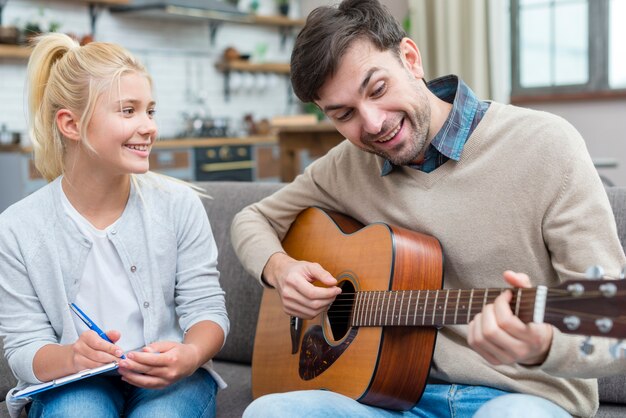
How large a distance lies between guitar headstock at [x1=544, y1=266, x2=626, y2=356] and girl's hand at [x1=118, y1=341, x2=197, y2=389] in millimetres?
723

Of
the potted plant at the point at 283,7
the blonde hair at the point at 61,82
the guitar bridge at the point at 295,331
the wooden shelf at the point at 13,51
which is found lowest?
the guitar bridge at the point at 295,331

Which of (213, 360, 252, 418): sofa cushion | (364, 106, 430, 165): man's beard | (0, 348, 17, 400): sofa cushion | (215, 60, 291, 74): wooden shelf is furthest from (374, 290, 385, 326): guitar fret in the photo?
(215, 60, 291, 74): wooden shelf

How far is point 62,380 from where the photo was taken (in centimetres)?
139

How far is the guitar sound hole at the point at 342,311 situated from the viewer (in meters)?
1.53

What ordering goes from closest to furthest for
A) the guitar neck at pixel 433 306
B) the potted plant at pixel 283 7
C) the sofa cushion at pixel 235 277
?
1. the guitar neck at pixel 433 306
2. the sofa cushion at pixel 235 277
3. the potted plant at pixel 283 7

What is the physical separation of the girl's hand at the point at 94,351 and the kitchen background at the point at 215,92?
9.64 feet

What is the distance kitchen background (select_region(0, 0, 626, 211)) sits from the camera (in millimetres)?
4621

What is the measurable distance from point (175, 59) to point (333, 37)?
4844 mm

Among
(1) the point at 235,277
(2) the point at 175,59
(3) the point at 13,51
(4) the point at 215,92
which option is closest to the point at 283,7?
(4) the point at 215,92

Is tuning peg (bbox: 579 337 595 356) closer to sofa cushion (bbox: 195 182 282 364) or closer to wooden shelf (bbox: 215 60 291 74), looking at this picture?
sofa cushion (bbox: 195 182 282 364)

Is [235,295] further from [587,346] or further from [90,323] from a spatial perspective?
[587,346]

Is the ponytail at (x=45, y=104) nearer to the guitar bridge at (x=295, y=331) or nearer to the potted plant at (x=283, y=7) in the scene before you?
the guitar bridge at (x=295, y=331)

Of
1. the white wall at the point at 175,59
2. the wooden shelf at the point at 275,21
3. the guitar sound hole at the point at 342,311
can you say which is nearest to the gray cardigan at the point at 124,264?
the guitar sound hole at the point at 342,311

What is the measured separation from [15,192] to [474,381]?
3535 mm
